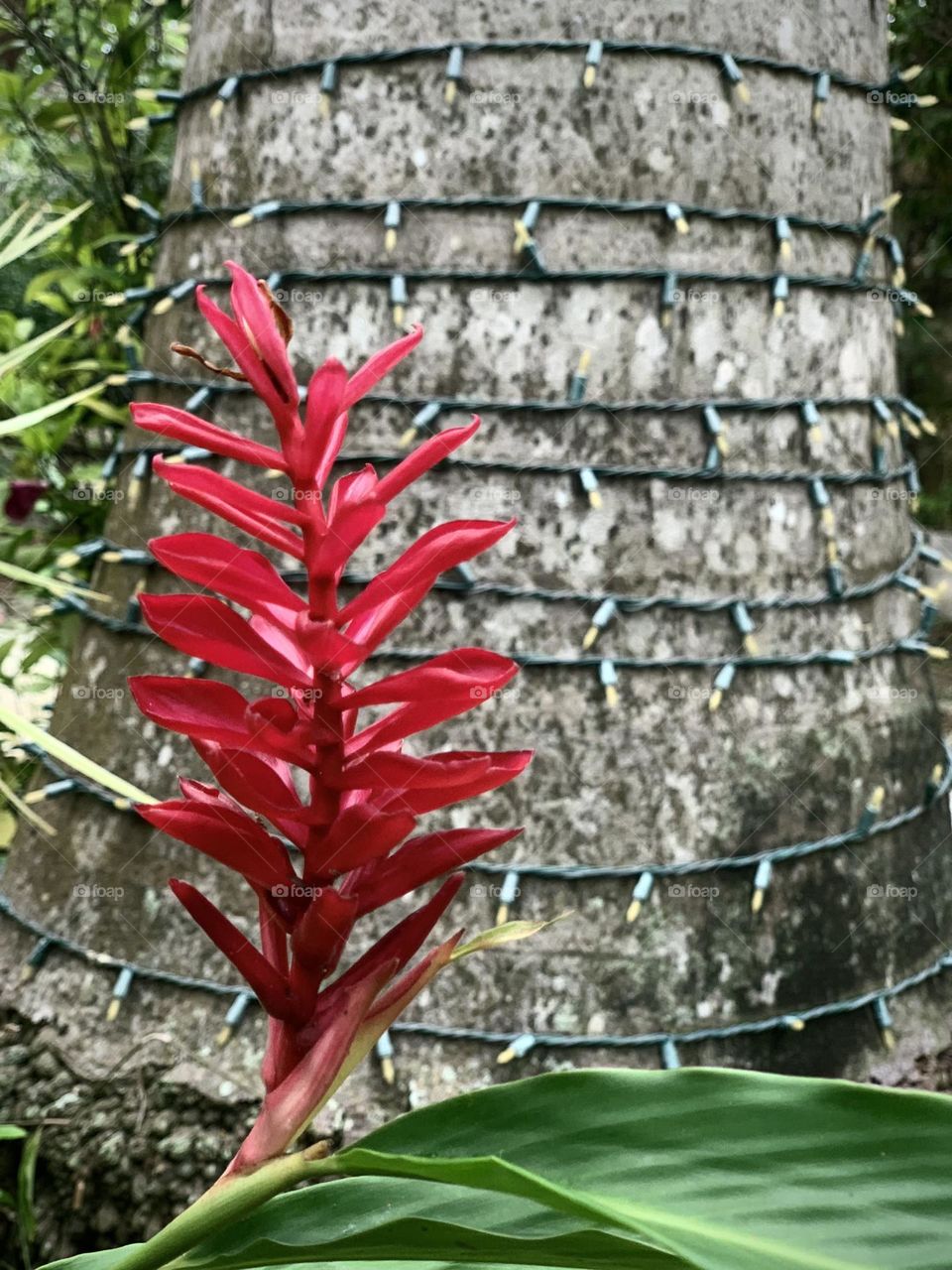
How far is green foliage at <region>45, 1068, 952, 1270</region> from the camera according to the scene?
1.57 feet

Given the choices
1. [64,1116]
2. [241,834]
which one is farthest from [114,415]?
[241,834]

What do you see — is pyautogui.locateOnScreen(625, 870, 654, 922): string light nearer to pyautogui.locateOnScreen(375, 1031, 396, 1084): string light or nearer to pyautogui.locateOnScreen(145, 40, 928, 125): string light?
pyautogui.locateOnScreen(375, 1031, 396, 1084): string light

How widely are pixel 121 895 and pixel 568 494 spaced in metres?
0.67

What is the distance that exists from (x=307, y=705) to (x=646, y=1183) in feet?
0.79

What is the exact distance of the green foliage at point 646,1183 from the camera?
0.48 m

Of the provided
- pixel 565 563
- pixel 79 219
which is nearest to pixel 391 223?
pixel 565 563

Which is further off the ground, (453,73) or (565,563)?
(453,73)

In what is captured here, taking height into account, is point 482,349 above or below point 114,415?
below

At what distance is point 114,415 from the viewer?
1834 millimetres

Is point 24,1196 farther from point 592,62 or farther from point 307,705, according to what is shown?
point 592,62

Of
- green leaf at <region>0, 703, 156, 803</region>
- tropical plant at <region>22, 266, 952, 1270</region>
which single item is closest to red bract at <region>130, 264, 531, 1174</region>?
tropical plant at <region>22, 266, 952, 1270</region>

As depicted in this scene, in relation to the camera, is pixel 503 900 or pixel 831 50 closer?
pixel 503 900

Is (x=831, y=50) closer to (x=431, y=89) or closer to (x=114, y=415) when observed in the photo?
(x=431, y=89)

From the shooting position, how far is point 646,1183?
519mm
